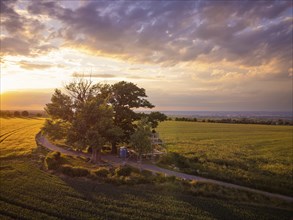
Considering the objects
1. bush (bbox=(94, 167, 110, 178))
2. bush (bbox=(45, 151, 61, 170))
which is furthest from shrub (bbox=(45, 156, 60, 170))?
bush (bbox=(94, 167, 110, 178))

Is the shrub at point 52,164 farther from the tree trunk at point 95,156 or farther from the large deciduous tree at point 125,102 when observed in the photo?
the large deciduous tree at point 125,102

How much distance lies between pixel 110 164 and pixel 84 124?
7948 mm

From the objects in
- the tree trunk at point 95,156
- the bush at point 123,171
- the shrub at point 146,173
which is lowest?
the shrub at point 146,173

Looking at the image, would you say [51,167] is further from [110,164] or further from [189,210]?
[189,210]

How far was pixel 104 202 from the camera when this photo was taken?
25844 mm

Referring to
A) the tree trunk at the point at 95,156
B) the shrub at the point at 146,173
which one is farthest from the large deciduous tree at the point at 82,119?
the shrub at the point at 146,173

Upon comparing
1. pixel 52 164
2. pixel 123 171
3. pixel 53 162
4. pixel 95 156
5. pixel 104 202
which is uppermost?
pixel 95 156

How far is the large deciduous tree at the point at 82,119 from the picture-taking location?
42341 millimetres

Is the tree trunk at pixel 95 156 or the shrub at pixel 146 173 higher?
the tree trunk at pixel 95 156

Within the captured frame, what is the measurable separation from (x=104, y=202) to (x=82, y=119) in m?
20.2

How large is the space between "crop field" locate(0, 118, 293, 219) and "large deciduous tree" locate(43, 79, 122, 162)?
29.9ft

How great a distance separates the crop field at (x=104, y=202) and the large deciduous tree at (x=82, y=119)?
358 inches

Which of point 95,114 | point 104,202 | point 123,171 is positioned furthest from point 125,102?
point 104,202

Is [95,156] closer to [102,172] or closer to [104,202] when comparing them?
[102,172]
